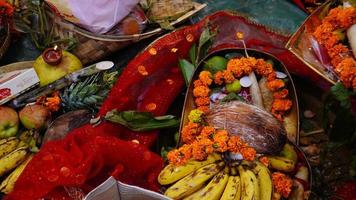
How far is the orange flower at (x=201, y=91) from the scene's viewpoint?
249cm

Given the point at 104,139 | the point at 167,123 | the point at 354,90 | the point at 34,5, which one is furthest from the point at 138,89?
the point at 354,90

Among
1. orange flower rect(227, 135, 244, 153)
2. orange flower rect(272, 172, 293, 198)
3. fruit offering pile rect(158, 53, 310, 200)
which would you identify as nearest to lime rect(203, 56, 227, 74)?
fruit offering pile rect(158, 53, 310, 200)

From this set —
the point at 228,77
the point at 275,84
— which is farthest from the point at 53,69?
the point at 275,84

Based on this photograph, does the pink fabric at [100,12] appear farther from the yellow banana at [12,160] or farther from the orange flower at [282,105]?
the orange flower at [282,105]

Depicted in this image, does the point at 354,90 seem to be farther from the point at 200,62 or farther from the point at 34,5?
the point at 34,5

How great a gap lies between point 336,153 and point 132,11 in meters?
1.49

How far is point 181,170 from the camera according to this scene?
2.14 metres

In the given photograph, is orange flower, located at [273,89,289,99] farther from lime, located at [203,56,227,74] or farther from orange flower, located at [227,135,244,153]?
orange flower, located at [227,135,244,153]

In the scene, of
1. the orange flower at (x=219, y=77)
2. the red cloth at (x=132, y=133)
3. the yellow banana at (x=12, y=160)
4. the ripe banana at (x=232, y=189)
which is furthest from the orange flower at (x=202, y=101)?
the yellow banana at (x=12, y=160)

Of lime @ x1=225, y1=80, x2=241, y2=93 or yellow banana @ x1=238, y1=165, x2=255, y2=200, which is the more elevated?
lime @ x1=225, y1=80, x2=241, y2=93

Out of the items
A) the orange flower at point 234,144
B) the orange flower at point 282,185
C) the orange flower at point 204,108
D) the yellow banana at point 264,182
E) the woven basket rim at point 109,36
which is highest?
the woven basket rim at point 109,36

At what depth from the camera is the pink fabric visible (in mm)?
2838

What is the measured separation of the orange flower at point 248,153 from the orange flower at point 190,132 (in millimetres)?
263

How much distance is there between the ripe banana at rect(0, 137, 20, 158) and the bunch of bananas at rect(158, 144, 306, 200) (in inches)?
33.3
